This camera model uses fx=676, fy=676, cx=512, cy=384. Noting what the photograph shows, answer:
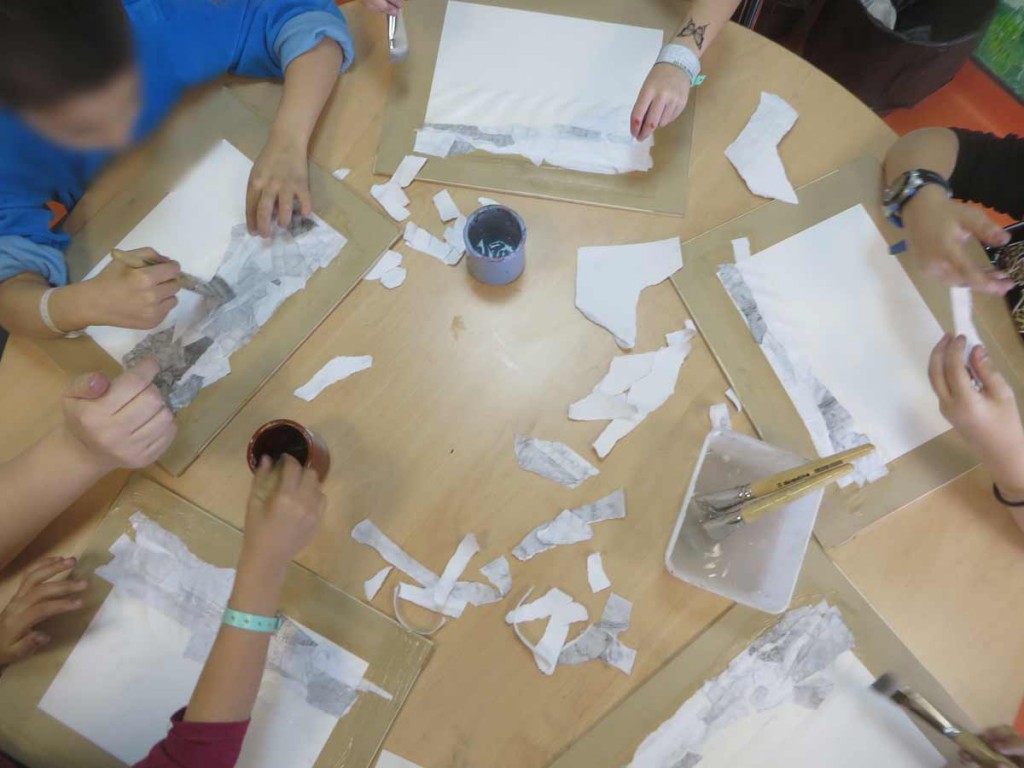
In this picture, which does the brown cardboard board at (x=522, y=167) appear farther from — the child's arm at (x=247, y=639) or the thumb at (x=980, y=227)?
the child's arm at (x=247, y=639)

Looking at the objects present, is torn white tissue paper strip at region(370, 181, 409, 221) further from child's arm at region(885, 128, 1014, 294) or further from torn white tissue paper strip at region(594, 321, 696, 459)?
child's arm at region(885, 128, 1014, 294)

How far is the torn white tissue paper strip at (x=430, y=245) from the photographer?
2.81 ft

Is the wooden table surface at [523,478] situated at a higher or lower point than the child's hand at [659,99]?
lower

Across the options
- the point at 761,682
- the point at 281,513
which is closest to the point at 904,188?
the point at 761,682

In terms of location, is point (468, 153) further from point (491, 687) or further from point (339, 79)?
point (491, 687)

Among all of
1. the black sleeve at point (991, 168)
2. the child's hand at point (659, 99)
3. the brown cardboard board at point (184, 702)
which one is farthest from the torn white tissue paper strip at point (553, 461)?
the black sleeve at point (991, 168)

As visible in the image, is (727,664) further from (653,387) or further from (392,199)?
(392,199)

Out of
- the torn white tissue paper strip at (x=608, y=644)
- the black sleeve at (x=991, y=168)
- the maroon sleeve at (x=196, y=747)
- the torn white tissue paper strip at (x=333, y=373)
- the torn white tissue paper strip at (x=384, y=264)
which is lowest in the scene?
the maroon sleeve at (x=196, y=747)

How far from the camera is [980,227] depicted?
2.67ft

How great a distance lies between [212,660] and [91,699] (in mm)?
159

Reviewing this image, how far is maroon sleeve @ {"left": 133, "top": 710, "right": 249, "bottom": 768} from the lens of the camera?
64 cm

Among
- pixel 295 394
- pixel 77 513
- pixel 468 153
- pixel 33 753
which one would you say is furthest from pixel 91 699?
pixel 468 153

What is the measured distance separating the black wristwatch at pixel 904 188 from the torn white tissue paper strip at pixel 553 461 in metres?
0.50

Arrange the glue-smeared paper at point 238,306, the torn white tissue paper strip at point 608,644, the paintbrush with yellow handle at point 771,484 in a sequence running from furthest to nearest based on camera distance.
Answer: the glue-smeared paper at point 238,306
the torn white tissue paper strip at point 608,644
the paintbrush with yellow handle at point 771,484
